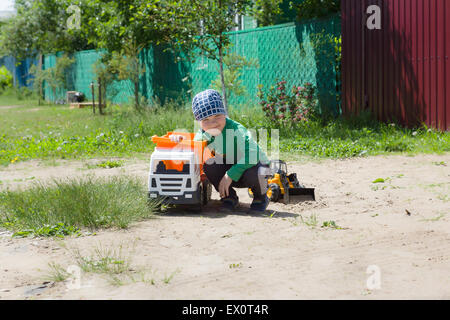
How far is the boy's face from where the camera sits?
16.5 ft

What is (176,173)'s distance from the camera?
5000 mm

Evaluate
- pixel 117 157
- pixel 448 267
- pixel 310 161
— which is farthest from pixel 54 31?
pixel 448 267

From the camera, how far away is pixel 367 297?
3.04 metres

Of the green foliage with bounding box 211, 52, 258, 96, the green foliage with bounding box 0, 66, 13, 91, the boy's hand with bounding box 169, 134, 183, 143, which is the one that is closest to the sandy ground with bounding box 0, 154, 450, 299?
the boy's hand with bounding box 169, 134, 183, 143

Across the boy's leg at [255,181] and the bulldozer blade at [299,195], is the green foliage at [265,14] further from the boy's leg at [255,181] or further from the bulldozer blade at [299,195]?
the boy's leg at [255,181]

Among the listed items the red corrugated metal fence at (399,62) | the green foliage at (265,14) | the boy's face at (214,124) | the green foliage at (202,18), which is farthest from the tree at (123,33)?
the boy's face at (214,124)

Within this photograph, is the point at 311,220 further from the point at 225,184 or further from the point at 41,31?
the point at 41,31

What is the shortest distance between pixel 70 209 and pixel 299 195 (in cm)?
202

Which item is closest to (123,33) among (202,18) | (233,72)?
(233,72)

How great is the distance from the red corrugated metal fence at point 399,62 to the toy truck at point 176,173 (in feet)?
17.4

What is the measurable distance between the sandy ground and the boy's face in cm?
71

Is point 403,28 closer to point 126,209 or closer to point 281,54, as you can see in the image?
point 281,54

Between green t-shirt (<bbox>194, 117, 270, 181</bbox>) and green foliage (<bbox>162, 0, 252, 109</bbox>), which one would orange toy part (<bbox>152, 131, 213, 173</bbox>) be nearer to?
green t-shirt (<bbox>194, 117, 270, 181</bbox>)

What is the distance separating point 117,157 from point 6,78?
2906cm
